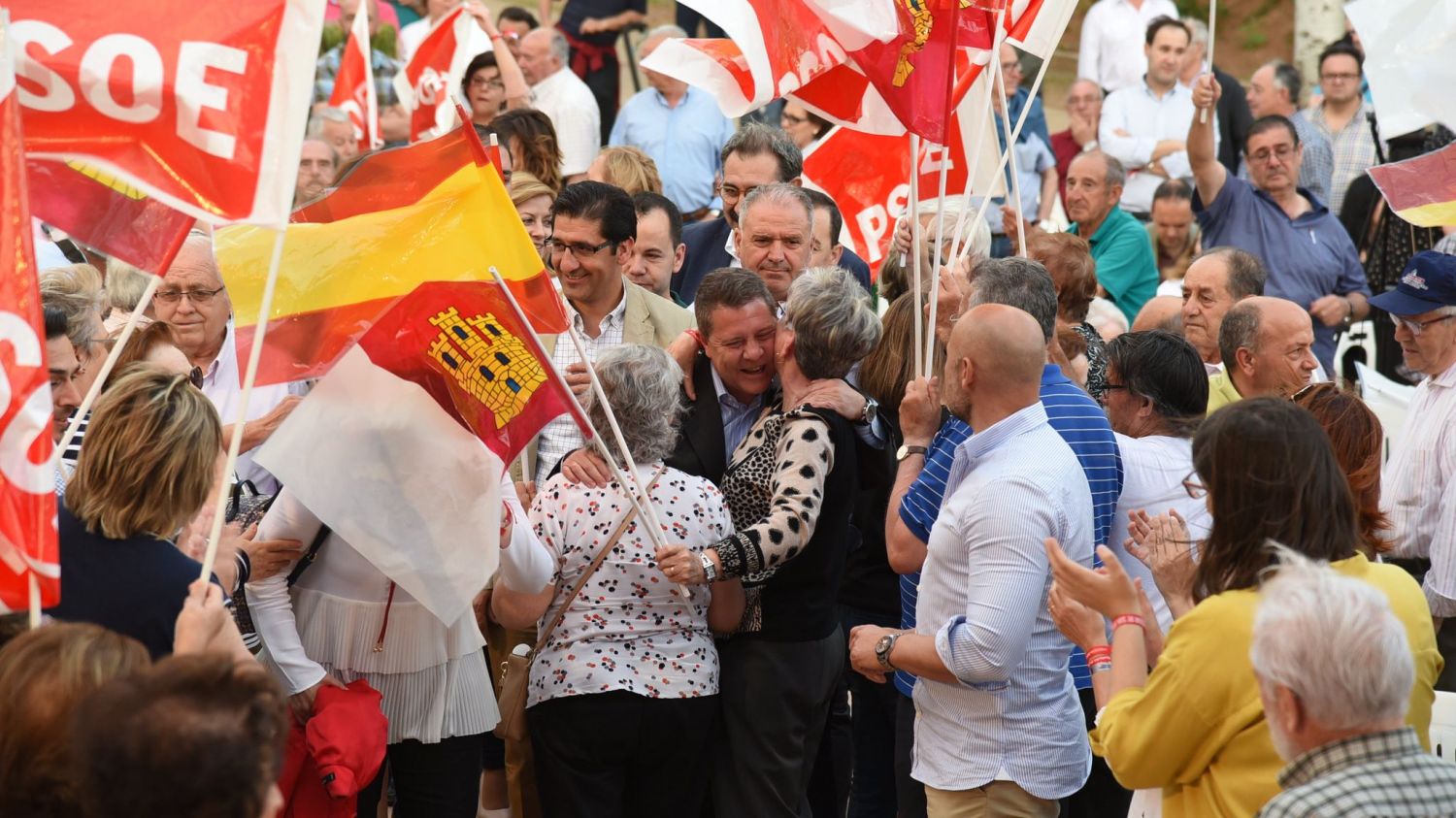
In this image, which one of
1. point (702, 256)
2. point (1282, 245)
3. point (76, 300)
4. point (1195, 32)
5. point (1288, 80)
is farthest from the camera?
point (1195, 32)

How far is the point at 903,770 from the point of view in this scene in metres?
4.81

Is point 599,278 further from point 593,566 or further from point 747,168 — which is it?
point 593,566

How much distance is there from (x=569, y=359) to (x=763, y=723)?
1.66 m

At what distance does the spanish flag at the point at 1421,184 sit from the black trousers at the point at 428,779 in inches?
150

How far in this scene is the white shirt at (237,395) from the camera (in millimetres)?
5398

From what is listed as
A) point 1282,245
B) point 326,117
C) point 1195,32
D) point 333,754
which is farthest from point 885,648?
point 1195,32

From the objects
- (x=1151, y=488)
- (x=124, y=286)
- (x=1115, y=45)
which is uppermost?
(x=1115, y=45)

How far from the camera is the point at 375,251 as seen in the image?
14.6 feet

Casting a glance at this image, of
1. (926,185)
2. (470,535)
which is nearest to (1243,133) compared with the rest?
(926,185)

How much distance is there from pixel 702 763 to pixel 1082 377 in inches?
83.5

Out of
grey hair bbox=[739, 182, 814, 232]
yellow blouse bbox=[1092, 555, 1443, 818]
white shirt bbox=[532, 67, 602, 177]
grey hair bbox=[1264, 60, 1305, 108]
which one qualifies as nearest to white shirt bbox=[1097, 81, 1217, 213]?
grey hair bbox=[1264, 60, 1305, 108]

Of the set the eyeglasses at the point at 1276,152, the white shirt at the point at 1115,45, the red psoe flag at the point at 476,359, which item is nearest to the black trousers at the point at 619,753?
the red psoe flag at the point at 476,359

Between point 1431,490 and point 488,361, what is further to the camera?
point 1431,490

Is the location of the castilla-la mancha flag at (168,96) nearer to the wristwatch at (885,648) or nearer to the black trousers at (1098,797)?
the wristwatch at (885,648)
